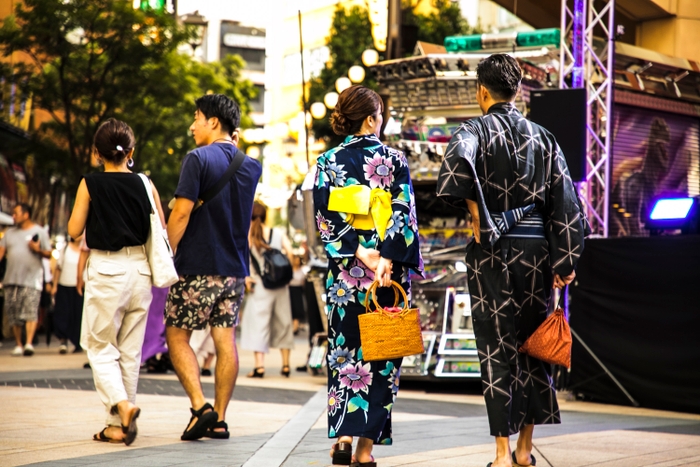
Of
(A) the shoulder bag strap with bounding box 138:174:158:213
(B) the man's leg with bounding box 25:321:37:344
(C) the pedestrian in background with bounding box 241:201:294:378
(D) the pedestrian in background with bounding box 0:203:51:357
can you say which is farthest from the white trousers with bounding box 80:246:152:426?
(B) the man's leg with bounding box 25:321:37:344

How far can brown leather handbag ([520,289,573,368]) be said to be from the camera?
4.45 metres

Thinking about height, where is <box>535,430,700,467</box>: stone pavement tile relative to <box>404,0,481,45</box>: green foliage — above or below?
below

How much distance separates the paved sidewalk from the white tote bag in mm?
926

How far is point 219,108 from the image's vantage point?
5934mm

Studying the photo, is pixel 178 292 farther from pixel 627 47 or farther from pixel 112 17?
pixel 112 17

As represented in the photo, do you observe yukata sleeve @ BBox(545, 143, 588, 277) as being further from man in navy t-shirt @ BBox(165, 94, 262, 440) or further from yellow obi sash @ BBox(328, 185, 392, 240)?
man in navy t-shirt @ BBox(165, 94, 262, 440)

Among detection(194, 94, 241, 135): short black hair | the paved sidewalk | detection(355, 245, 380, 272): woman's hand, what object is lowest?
the paved sidewalk

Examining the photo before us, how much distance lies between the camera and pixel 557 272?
454 centimetres

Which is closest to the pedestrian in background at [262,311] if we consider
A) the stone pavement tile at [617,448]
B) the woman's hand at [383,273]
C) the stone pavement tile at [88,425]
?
the stone pavement tile at [88,425]

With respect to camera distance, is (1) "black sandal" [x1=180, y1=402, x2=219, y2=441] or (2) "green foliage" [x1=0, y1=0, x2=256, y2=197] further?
(2) "green foliage" [x1=0, y1=0, x2=256, y2=197]

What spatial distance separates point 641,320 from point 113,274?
459cm

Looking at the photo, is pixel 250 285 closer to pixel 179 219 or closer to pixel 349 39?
pixel 179 219

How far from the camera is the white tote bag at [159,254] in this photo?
5465mm

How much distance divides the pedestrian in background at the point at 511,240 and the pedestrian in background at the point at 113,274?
6.58 feet
